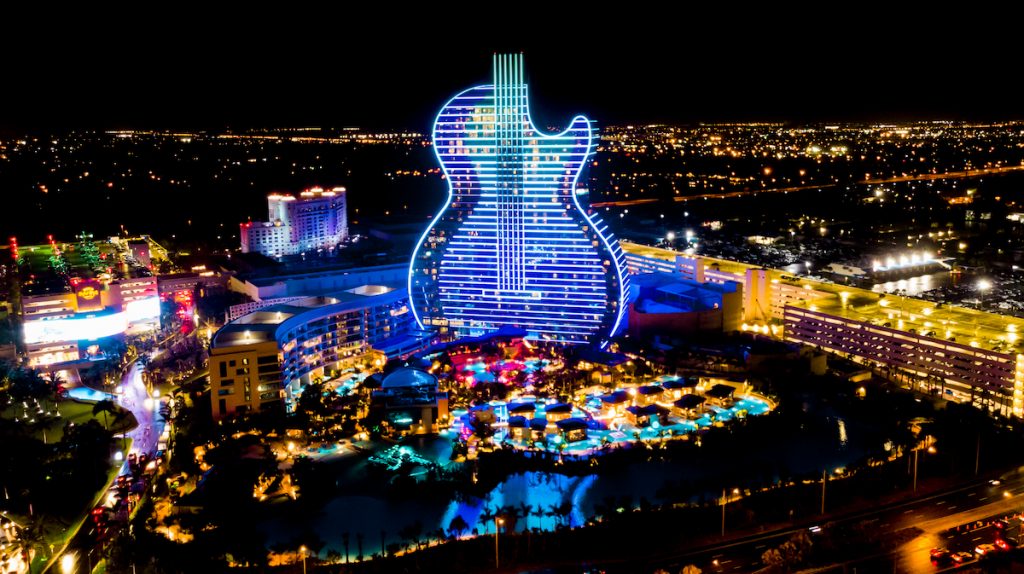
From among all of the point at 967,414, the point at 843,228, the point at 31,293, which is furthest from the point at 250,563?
the point at 843,228

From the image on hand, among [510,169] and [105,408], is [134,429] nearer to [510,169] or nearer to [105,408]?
[105,408]

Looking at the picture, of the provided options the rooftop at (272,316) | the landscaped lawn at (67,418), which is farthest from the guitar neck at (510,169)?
the landscaped lawn at (67,418)

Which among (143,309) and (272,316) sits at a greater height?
(272,316)

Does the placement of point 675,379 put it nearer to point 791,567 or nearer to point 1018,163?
point 791,567

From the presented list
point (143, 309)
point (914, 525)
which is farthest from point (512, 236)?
point (143, 309)

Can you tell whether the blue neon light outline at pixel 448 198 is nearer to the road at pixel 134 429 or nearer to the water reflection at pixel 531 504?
the road at pixel 134 429

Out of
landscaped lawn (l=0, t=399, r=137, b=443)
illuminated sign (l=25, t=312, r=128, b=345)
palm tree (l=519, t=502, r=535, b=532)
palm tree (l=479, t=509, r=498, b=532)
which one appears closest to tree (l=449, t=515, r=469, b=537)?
palm tree (l=479, t=509, r=498, b=532)

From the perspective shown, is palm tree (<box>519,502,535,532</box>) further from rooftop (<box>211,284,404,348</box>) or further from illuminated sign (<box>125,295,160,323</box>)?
illuminated sign (<box>125,295,160,323</box>)

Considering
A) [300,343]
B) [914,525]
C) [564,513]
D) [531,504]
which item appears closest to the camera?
[914,525]
